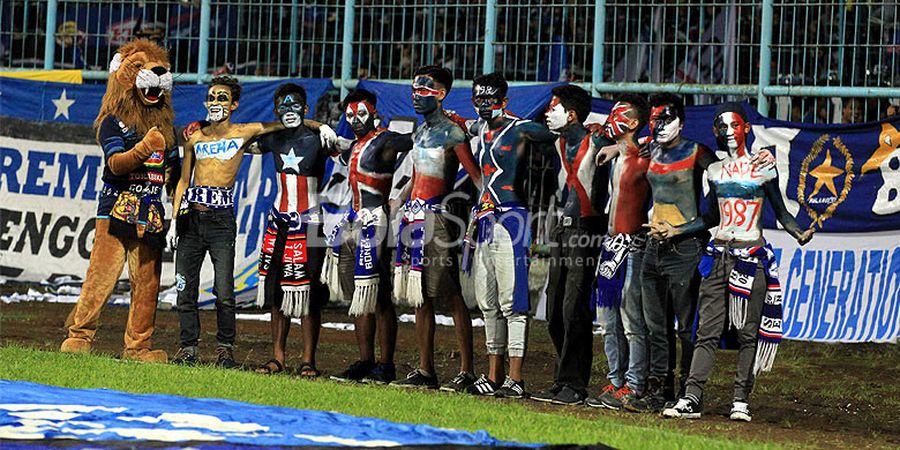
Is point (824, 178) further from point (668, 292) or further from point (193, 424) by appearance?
point (193, 424)

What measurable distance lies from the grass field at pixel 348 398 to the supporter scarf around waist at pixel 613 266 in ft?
3.56

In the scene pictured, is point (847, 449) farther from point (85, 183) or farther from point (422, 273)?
point (85, 183)

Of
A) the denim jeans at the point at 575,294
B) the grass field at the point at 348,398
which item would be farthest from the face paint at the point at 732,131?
the grass field at the point at 348,398

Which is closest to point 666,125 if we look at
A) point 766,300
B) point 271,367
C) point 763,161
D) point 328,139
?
point 763,161

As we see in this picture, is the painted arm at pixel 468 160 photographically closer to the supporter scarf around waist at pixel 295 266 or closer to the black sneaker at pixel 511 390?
the supporter scarf around waist at pixel 295 266

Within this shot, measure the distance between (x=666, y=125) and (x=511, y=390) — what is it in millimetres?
2254

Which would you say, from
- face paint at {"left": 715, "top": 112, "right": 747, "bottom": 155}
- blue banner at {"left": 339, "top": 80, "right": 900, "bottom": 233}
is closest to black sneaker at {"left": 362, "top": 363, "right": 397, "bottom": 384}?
face paint at {"left": 715, "top": 112, "right": 747, "bottom": 155}

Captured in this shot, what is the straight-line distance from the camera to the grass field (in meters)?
8.52

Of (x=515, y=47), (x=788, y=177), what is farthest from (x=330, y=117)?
(x=788, y=177)

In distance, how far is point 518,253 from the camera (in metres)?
11.4

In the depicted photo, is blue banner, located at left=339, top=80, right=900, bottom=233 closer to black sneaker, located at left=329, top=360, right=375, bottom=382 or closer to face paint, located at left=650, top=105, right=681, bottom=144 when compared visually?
face paint, located at left=650, top=105, right=681, bottom=144

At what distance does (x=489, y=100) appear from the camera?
11469 millimetres

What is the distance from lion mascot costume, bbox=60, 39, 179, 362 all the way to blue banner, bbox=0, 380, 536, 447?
320cm

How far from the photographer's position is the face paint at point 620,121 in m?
11.0
